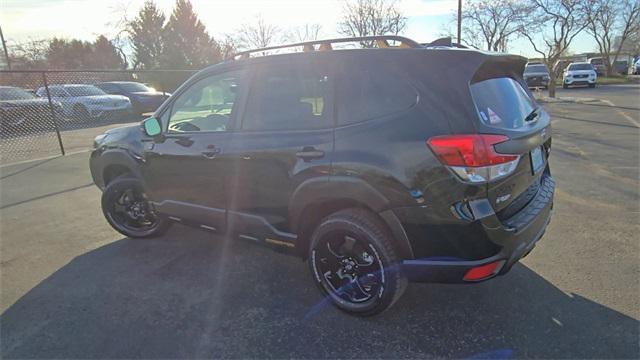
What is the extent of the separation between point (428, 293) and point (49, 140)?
13260mm

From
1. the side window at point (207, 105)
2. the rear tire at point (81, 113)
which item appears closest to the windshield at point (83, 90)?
the rear tire at point (81, 113)

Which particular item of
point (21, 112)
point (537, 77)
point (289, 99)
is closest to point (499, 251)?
point (289, 99)

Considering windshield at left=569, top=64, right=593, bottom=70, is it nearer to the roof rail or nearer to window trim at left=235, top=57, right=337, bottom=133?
the roof rail

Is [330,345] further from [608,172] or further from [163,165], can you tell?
[608,172]

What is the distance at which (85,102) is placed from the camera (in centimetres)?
1508

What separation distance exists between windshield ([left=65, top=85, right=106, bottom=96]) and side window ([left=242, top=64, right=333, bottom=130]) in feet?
51.2

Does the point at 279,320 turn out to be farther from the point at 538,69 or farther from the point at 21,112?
the point at 538,69

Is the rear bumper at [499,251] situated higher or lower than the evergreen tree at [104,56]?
lower

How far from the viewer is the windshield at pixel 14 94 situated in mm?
12701

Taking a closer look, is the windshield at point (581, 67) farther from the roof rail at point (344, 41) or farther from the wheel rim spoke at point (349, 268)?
the wheel rim spoke at point (349, 268)

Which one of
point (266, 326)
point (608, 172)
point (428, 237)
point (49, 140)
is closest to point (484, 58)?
point (428, 237)

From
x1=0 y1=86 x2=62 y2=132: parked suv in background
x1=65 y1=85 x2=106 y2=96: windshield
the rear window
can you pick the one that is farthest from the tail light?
x1=65 y1=85 x2=106 y2=96: windshield

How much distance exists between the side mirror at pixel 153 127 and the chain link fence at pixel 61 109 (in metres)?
6.92

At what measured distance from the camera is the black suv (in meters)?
2.20
